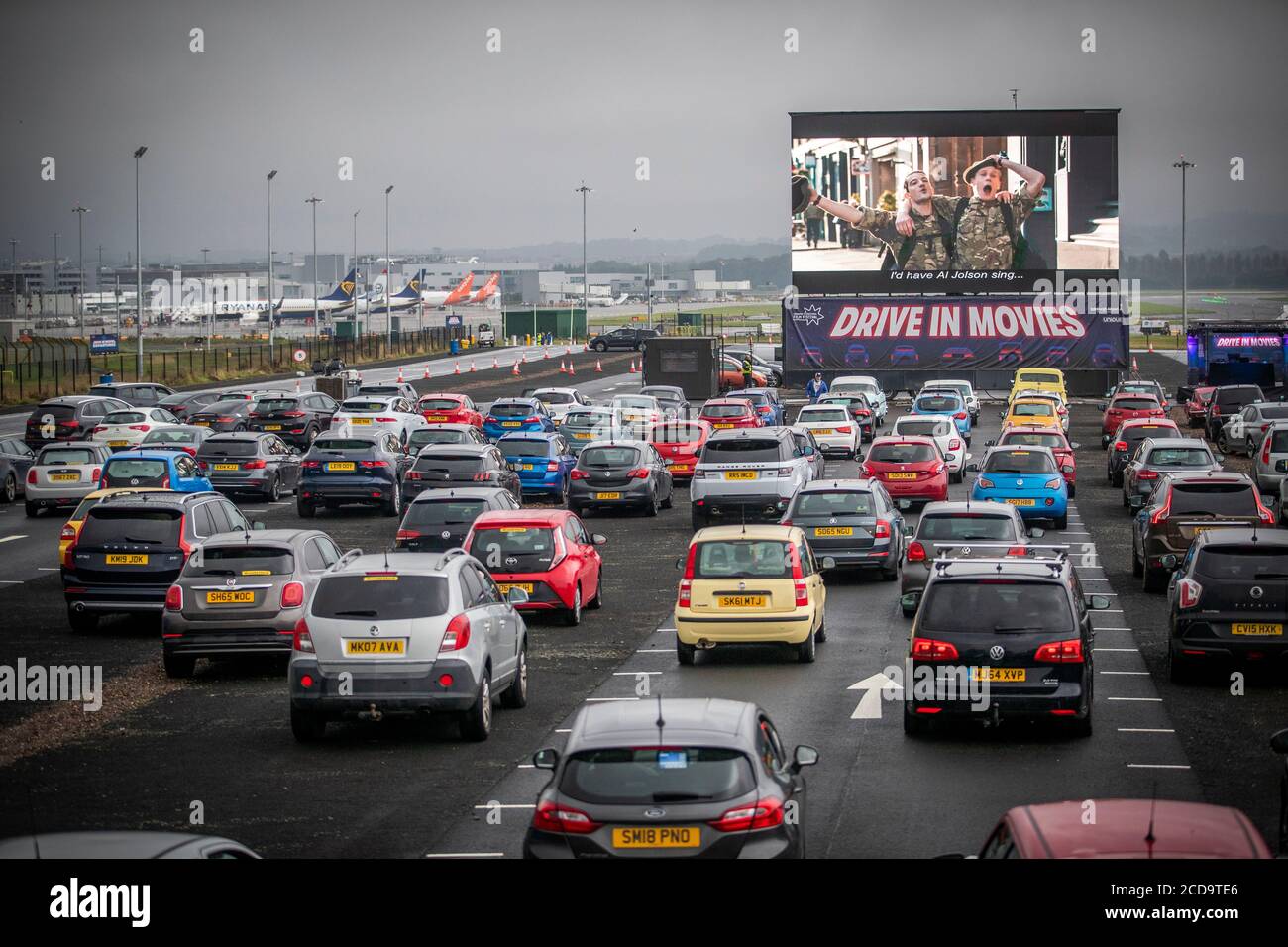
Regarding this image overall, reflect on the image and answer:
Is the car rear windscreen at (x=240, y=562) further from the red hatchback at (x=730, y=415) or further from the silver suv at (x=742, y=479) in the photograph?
the red hatchback at (x=730, y=415)

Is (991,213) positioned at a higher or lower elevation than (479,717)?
higher

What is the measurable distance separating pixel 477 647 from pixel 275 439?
23952 millimetres

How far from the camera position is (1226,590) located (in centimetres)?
1830

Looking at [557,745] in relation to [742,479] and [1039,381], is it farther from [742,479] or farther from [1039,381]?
[1039,381]

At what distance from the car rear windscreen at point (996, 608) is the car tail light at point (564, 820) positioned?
669cm

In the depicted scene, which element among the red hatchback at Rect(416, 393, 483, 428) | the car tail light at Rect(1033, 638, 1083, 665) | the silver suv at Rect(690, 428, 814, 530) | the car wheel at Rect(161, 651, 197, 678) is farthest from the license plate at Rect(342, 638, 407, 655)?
the red hatchback at Rect(416, 393, 483, 428)

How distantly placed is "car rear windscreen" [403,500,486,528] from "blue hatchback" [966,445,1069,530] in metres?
8.82

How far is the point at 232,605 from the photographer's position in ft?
62.7

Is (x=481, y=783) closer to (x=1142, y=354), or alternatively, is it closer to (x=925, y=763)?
(x=925, y=763)

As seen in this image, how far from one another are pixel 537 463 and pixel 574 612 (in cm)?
1417

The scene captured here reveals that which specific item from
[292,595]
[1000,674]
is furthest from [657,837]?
[292,595]

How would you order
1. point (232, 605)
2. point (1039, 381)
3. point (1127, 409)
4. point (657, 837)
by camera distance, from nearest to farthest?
point (657, 837)
point (232, 605)
point (1127, 409)
point (1039, 381)
